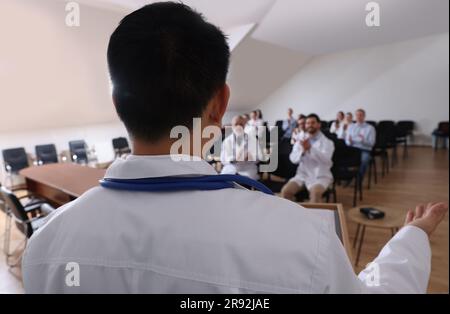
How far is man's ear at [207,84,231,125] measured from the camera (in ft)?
1.50

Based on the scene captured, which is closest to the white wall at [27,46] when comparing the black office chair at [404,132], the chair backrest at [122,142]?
the chair backrest at [122,142]

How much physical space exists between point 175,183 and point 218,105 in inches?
5.7

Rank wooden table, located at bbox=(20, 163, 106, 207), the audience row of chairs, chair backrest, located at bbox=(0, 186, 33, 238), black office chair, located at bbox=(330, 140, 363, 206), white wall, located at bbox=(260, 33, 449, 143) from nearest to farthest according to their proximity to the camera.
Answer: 1. the audience row of chairs
2. wooden table, located at bbox=(20, 163, 106, 207)
3. chair backrest, located at bbox=(0, 186, 33, 238)
4. black office chair, located at bbox=(330, 140, 363, 206)
5. white wall, located at bbox=(260, 33, 449, 143)

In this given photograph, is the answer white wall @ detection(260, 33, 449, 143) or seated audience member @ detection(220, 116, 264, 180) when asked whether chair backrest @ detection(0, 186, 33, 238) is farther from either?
white wall @ detection(260, 33, 449, 143)

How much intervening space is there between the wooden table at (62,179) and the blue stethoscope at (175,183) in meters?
0.65

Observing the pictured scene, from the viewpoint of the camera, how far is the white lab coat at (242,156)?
4.33 ft

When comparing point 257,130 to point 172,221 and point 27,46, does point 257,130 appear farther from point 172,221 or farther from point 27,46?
point 172,221

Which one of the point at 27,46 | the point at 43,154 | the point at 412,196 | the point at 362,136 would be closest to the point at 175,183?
the point at 27,46

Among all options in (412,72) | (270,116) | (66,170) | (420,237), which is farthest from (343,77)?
(420,237)

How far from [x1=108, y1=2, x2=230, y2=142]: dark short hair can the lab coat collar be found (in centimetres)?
4

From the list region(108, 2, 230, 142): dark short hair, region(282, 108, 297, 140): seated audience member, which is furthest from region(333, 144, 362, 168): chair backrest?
region(108, 2, 230, 142): dark short hair
